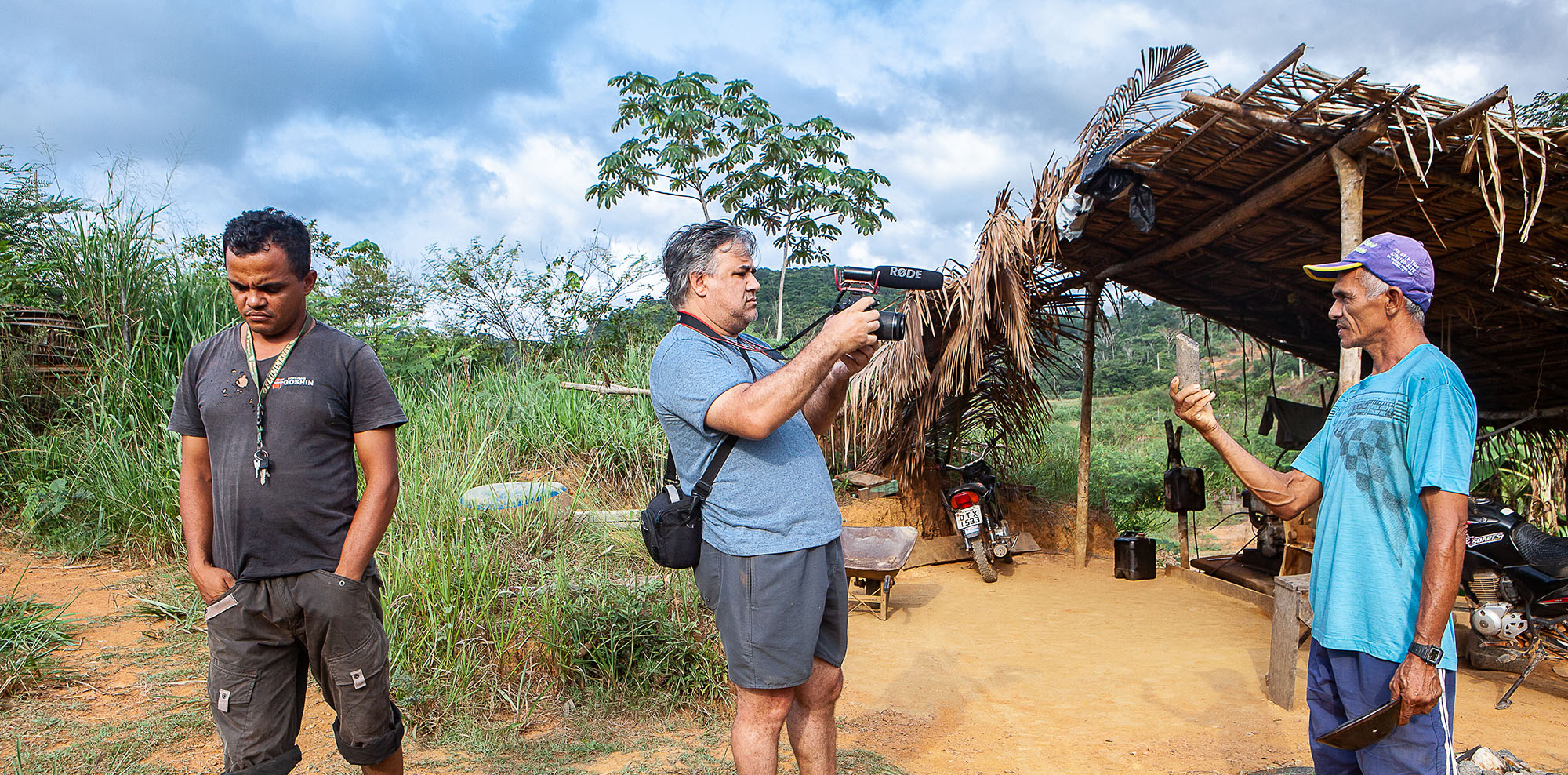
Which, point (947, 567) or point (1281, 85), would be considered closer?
point (1281, 85)

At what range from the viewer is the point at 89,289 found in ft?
19.2

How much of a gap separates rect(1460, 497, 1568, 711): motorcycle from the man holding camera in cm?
335

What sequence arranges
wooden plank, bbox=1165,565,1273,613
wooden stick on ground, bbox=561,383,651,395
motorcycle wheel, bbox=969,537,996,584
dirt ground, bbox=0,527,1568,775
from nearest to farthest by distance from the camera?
1. dirt ground, bbox=0,527,1568,775
2. wooden plank, bbox=1165,565,1273,613
3. motorcycle wheel, bbox=969,537,996,584
4. wooden stick on ground, bbox=561,383,651,395

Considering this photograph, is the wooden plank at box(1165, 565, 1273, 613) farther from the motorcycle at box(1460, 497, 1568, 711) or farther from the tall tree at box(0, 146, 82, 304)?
the tall tree at box(0, 146, 82, 304)

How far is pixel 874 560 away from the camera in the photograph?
233 inches

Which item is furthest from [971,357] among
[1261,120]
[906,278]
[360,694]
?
[360,694]

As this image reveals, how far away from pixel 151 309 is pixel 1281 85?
7.24 metres

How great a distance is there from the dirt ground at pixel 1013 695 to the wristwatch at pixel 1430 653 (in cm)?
181

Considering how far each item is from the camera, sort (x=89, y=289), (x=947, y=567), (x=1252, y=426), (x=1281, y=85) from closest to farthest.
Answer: (x=1281, y=85) < (x=89, y=289) < (x=947, y=567) < (x=1252, y=426)

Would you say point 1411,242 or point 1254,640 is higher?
point 1411,242

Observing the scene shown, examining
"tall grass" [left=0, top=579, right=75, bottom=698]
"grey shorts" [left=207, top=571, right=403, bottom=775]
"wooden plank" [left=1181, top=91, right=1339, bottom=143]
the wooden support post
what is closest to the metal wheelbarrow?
the wooden support post

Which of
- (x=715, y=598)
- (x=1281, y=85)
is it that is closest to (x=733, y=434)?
(x=715, y=598)

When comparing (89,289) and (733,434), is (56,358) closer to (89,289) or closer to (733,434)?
(89,289)

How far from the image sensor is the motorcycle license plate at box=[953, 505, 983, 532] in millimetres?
7371
